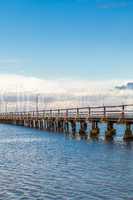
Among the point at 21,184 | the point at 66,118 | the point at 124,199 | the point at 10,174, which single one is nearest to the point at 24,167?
the point at 10,174

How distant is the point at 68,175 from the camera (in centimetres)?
2050

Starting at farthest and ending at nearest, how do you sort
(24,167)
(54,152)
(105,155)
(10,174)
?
(54,152)
(105,155)
(24,167)
(10,174)

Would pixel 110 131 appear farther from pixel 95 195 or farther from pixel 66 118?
pixel 95 195

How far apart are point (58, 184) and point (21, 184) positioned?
5.18 feet

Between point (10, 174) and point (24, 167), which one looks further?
point (24, 167)

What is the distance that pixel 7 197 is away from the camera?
16.2m

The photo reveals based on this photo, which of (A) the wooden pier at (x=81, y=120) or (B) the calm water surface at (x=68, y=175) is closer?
(B) the calm water surface at (x=68, y=175)

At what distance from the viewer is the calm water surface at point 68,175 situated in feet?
54.6

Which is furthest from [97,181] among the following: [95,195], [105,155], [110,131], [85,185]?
[110,131]

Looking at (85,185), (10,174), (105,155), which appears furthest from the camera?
(105,155)

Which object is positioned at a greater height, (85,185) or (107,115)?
(107,115)

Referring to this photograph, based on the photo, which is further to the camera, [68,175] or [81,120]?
[81,120]

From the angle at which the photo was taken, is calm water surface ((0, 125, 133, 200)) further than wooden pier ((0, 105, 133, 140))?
No

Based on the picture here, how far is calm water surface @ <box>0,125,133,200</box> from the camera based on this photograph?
16656mm
